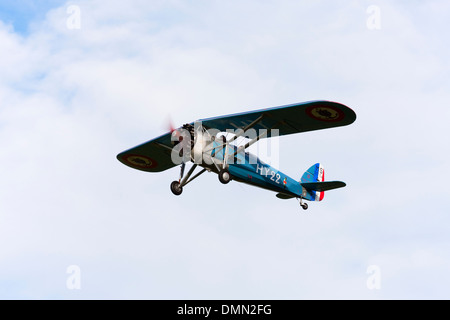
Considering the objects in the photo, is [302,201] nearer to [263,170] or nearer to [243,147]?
[263,170]

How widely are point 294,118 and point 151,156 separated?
6.48 m

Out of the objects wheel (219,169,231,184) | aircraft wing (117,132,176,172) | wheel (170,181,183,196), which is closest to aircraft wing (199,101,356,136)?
wheel (219,169,231,184)

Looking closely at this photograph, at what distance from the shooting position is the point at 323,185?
24.8 m

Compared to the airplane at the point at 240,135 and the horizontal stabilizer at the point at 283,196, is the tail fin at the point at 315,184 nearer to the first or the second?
the horizontal stabilizer at the point at 283,196

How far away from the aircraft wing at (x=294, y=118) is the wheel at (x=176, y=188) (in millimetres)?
2197

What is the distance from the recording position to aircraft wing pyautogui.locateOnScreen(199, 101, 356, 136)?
20516mm

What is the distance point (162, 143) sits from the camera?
2398 centimetres

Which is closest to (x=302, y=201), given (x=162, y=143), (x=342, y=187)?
(x=342, y=187)

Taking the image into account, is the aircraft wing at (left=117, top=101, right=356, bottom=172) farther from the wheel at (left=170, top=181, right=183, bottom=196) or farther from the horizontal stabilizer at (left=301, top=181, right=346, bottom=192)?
the horizontal stabilizer at (left=301, top=181, right=346, bottom=192)

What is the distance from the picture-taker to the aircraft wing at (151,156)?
78.5ft

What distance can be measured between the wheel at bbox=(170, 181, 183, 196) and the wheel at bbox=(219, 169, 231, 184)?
69.9 inches

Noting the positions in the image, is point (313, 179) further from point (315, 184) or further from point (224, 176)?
point (224, 176)

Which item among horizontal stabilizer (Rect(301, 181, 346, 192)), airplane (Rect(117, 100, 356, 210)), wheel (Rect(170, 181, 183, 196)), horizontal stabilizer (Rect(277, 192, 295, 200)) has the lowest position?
wheel (Rect(170, 181, 183, 196))

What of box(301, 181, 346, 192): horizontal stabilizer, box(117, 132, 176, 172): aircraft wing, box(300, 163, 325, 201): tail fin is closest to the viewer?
box(117, 132, 176, 172): aircraft wing
